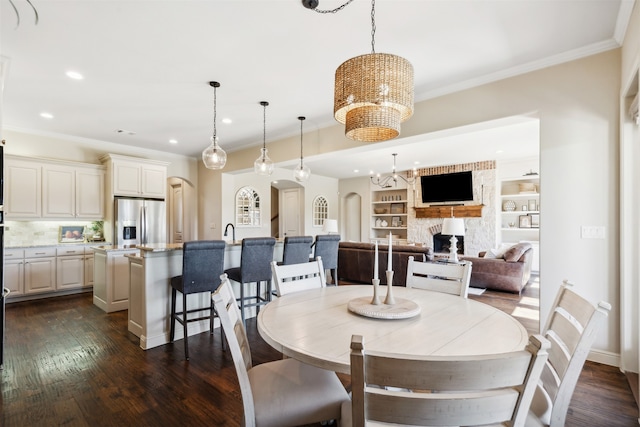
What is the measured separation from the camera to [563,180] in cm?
267

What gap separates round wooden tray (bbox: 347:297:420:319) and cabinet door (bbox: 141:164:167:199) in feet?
17.4

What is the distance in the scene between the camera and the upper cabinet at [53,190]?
15.0 ft

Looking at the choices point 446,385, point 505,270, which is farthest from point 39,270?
point 505,270

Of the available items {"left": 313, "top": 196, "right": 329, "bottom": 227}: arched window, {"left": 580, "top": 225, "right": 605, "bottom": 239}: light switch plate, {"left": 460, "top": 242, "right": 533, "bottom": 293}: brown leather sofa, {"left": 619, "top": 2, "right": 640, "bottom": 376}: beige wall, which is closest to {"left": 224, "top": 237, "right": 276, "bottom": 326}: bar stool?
{"left": 580, "top": 225, "right": 605, "bottom": 239}: light switch plate

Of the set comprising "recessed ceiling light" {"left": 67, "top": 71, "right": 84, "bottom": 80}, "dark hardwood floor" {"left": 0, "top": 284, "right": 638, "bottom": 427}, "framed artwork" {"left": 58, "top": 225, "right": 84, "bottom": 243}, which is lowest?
"dark hardwood floor" {"left": 0, "top": 284, "right": 638, "bottom": 427}

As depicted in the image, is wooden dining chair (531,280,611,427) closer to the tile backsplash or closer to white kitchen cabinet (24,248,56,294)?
white kitchen cabinet (24,248,56,294)

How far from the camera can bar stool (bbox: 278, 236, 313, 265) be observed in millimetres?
3537

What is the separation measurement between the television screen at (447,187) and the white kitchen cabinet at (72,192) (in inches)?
295

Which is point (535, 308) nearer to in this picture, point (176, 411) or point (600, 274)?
point (600, 274)

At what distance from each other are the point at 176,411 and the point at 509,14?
3520 millimetres

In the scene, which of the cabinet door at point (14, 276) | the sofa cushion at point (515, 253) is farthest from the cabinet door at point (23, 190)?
the sofa cushion at point (515, 253)

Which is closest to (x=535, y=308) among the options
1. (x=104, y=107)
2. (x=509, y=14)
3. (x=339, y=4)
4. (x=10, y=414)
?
(x=509, y=14)

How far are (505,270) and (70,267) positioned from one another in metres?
7.05

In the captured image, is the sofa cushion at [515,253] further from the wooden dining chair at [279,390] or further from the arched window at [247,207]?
the arched window at [247,207]
